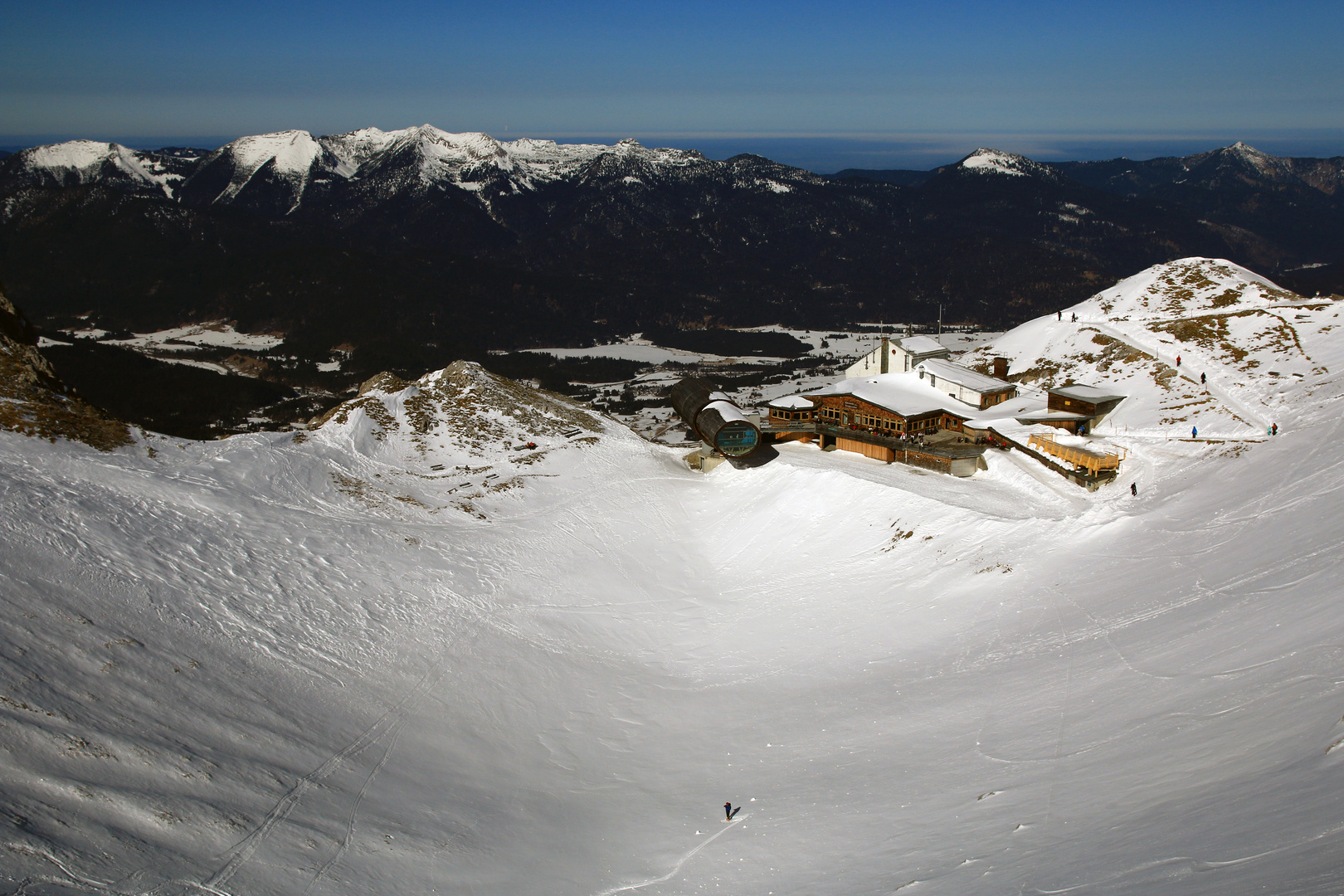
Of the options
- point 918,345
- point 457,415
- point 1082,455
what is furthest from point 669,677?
point 918,345

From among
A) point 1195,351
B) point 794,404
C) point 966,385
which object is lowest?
point 794,404

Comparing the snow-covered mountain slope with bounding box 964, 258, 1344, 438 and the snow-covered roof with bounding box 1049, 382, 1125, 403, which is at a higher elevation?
the snow-covered mountain slope with bounding box 964, 258, 1344, 438

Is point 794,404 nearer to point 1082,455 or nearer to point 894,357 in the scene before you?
point 894,357

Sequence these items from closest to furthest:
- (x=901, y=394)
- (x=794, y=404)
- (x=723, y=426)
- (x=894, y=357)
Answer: (x=723, y=426)
(x=794, y=404)
(x=901, y=394)
(x=894, y=357)

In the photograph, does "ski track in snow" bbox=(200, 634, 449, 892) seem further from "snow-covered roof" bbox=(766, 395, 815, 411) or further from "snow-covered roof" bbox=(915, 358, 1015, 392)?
"snow-covered roof" bbox=(915, 358, 1015, 392)

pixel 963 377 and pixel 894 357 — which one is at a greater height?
pixel 894 357

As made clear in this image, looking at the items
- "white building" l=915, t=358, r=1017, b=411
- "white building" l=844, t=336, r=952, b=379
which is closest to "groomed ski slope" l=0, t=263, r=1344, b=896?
"white building" l=915, t=358, r=1017, b=411

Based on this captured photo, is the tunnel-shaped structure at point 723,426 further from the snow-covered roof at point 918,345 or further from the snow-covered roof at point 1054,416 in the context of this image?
the snow-covered roof at point 918,345

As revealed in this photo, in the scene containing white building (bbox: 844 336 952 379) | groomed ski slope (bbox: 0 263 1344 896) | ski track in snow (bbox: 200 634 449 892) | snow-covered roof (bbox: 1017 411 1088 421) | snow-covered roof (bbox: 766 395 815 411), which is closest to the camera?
ski track in snow (bbox: 200 634 449 892)
